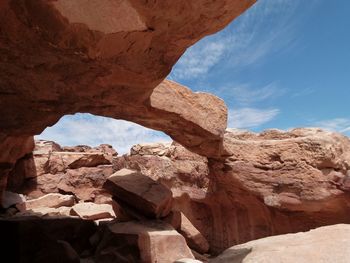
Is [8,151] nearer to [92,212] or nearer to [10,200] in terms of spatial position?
[10,200]

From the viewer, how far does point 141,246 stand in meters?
4.20

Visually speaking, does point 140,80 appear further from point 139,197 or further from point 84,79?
point 139,197

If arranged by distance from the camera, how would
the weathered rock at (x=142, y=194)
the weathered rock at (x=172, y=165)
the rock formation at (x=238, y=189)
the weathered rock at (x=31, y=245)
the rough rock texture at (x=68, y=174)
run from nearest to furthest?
the weathered rock at (x=31, y=245) < the weathered rock at (x=142, y=194) < the rock formation at (x=238, y=189) < the weathered rock at (x=172, y=165) < the rough rock texture at (x=68, y=174)

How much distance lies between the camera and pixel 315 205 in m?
5.24

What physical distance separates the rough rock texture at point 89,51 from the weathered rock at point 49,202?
3.42 metres

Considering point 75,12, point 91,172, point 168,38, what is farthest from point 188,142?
point 91,172

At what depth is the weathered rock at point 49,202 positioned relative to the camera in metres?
7.27

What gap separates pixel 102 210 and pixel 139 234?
2.73m

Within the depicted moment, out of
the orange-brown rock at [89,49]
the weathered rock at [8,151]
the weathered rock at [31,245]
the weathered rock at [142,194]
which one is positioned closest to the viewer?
the orange-brown rock at [89,49]

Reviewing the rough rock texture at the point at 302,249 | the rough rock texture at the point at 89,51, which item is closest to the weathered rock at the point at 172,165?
the rough rock texture at the point at 89,51

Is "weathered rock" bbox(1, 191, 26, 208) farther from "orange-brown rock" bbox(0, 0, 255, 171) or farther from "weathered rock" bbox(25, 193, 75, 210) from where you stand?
"orange-brown rock" bbox(0, 0, 255, 171)

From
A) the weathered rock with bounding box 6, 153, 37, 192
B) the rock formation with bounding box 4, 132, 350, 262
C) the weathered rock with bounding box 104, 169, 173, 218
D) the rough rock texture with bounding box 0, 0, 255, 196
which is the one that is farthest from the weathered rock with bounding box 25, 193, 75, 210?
the rough rock texture with bounding box 0, 0, 255, 196

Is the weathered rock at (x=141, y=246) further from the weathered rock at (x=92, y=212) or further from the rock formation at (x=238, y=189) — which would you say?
the weathered rock at (x=92, y=212)

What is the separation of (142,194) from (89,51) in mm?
3189
